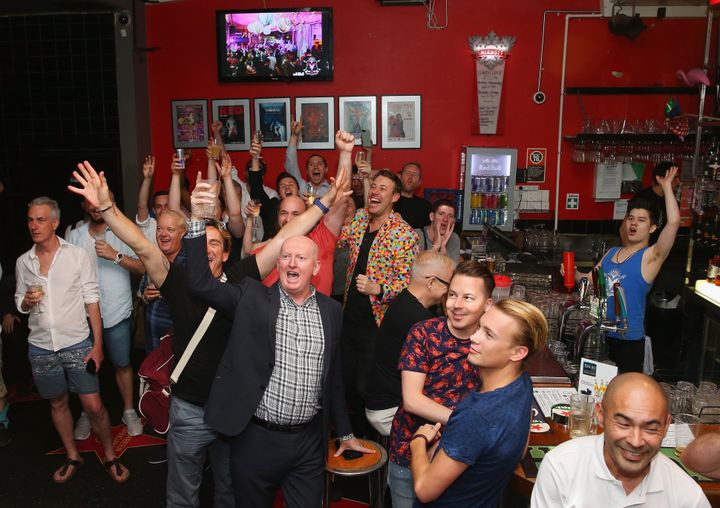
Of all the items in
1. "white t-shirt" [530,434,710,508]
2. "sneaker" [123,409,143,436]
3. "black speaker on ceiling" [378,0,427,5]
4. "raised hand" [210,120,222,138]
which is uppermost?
"black speaker on ceiling" [378,0,427,5]

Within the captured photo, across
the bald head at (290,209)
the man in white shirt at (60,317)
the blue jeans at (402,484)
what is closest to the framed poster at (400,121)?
the bald head at (290,209)

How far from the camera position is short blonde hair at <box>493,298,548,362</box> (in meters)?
2.05

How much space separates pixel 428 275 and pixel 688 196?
562 centimetres

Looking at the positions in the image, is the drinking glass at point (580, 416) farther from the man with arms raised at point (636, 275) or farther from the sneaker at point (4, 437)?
the sneaker at point (4, 437)

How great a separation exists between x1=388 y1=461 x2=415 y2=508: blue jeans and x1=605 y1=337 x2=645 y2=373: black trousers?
6.27 ft

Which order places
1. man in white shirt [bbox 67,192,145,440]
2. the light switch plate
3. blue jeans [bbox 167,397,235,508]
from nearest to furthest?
blue jeans [bbox 167,397,235,508], man in white shirt [bbox 67,192,145,440], the light switch plate

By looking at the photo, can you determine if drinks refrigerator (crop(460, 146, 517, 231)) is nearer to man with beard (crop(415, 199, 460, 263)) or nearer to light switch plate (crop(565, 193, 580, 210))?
light switch plate (crop(565, 193, 580, 210))

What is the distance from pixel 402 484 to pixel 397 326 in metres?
0.65

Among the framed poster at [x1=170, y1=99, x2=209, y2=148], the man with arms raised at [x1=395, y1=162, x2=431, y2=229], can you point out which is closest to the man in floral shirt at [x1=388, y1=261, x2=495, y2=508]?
the man with arms raised at [x1=395, y1=162, x2=431, y2=229]

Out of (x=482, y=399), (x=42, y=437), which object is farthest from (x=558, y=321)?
(x=42, y=437)

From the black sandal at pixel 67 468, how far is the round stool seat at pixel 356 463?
6.80 feet

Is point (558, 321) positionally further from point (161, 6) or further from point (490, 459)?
point (161, 6)

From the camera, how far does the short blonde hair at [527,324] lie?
205cm

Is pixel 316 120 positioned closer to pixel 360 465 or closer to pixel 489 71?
pixel 489 71
